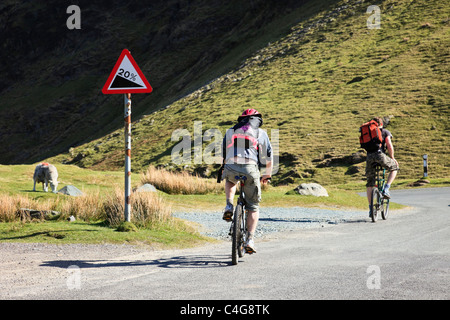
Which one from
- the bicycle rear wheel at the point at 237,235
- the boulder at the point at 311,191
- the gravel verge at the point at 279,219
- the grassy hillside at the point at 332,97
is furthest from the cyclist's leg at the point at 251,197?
the grassy hillside at the point at 332,97

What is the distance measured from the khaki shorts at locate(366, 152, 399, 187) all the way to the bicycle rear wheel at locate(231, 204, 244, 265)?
606 cm

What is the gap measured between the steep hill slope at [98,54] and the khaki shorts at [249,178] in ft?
212

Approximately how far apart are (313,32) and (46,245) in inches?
2386

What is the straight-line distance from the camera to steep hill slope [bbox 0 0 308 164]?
83500 mm

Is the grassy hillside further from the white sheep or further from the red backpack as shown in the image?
the red backpack

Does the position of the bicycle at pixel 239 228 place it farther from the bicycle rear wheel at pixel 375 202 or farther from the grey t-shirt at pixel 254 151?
the bicycle rear wheel at pixel 375 202

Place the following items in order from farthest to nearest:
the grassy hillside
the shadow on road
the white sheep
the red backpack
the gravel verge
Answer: the grassy hillside, the white sheep, the red backpack, the gravel verge, the shadow on road

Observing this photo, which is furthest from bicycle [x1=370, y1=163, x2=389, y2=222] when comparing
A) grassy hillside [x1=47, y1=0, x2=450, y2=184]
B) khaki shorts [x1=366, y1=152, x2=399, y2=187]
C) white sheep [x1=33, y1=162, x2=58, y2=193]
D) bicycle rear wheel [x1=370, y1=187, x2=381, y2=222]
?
grassy hillside [x1=47, y1=0, x2=450, y2=184]

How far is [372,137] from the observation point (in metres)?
12.6

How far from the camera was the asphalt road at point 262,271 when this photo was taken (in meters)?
5.64

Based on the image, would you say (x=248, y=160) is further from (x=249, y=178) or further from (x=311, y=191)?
(x=311, y=191)

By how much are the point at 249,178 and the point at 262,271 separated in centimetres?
128

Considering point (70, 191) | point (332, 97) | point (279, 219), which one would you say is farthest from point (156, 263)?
point (332, 97)
